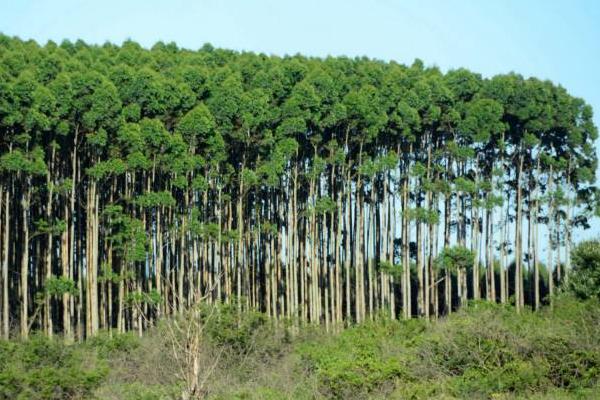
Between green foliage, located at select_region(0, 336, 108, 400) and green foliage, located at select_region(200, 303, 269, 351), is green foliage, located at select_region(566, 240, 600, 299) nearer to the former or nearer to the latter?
green foliage, located at select_region(200, 303, 269, 351)

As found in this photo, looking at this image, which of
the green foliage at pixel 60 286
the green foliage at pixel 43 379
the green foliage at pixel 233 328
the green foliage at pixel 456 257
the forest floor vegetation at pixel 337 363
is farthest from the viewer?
the green foliage at pixel 456 257

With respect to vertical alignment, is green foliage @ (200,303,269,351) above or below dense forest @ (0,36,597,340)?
below

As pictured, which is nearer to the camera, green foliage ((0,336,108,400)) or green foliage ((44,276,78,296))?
green foliage ((0,336,108,400))

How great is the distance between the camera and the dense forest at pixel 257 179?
39.1m

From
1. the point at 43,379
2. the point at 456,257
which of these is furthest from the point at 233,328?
the point at 456,257

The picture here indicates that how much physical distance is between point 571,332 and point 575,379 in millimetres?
1980

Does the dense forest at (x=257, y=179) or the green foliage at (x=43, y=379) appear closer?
the green foliage at (x=43, y=379)

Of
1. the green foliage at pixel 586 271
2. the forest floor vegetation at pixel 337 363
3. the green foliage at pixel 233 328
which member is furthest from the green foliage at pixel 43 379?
the green foliage at pixel 586 271

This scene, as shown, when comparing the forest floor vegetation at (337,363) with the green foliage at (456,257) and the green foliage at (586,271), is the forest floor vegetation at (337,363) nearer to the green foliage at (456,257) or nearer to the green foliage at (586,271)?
the green foliage at (586,271)

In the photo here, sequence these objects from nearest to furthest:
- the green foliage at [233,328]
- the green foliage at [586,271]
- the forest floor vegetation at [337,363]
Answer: the forest floor vegetation at [337,363] < the green foliage at [233,328] < the green foliage at [586,271]

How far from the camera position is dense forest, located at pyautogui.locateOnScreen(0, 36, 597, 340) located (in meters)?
39.1

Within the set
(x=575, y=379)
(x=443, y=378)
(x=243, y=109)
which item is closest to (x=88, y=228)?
(x=243, y=109)

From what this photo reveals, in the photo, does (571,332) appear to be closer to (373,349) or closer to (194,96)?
(373,349)

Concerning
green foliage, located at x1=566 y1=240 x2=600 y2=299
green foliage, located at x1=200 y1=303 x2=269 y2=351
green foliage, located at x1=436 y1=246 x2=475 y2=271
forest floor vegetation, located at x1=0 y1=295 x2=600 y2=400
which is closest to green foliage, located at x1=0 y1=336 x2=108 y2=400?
→ forest floor vegetation, located at x1=0 y1=295 x2=600 y2=400
